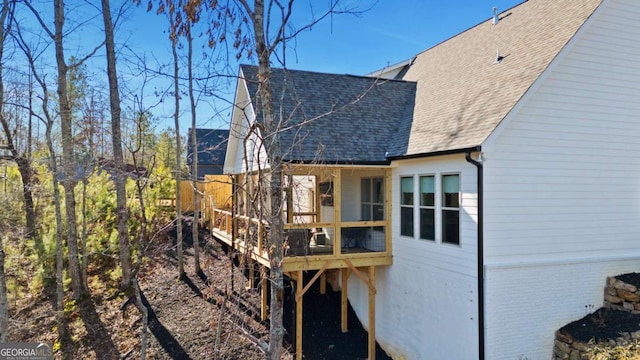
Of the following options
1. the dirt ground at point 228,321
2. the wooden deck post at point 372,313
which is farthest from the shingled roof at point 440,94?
the dirt ground at point 228,321

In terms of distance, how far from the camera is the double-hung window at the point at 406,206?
30.8 feet

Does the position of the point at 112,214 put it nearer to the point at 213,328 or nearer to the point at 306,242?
the point at 213,328

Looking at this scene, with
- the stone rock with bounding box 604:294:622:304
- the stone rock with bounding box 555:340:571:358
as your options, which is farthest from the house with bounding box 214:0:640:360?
the stone rock with bounding box 555:340:571:358

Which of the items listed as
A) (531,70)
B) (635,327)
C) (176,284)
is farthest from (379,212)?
(176,284)

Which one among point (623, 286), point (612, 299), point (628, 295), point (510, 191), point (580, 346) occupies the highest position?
point (510, 191)

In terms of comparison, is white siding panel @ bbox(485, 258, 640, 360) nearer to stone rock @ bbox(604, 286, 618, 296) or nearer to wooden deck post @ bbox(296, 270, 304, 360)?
stone rock @ bbox(604, 286, 618, 296)

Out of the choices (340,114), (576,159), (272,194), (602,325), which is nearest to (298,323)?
(272,194)

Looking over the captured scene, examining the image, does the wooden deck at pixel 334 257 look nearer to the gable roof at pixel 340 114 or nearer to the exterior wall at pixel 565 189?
the gable roof at pixel 340 114

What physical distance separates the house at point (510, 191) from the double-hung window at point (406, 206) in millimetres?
37

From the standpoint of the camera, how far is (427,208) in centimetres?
882

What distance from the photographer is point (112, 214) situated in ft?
54.0

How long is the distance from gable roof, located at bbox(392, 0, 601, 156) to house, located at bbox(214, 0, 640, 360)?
0.05m

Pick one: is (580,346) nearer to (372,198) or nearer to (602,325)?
(602,325)

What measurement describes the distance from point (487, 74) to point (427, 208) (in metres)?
3.38
